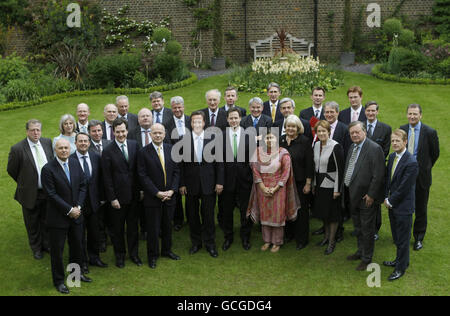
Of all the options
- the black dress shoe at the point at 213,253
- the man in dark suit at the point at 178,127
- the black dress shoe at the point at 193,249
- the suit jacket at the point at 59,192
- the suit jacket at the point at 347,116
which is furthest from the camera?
the suit jacket at the point at 347,116

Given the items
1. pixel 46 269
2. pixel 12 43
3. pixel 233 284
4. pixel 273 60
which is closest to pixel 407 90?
pixel 273 60

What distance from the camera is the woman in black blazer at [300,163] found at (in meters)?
6.54

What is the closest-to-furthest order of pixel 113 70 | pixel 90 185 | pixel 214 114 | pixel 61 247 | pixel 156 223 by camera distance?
pixel 61 247
pixel 90 185
pixel 156 223
pixel 214 114
pixel 113 70

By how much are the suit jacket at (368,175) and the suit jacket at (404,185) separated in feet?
0.52

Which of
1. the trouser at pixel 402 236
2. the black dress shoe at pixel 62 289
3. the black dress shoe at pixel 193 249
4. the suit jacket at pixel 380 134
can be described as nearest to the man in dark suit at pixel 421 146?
the suit jacket at pixel 380 134

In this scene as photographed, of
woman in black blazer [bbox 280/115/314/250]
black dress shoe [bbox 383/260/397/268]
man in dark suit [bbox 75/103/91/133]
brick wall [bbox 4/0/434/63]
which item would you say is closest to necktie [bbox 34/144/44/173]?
man in dark suit [bbox 75/103/91/133]

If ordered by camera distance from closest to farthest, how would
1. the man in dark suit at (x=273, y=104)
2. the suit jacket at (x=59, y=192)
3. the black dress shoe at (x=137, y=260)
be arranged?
the suit jacket at (x=59, y=192)
the black dress shoe at (x=137, y=260)
the man in dark suit at (x=273, y=104)

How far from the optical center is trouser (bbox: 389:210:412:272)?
573cm

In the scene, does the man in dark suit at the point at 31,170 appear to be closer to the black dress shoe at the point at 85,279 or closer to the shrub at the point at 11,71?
the black dress shoe at the point at 85,279

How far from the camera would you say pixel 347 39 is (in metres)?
19.9

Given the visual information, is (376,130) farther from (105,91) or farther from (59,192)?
(105,91)

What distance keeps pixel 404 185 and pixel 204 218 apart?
2.67m

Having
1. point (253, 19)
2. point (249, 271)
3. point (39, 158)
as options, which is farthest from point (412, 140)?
point (253, 19)
